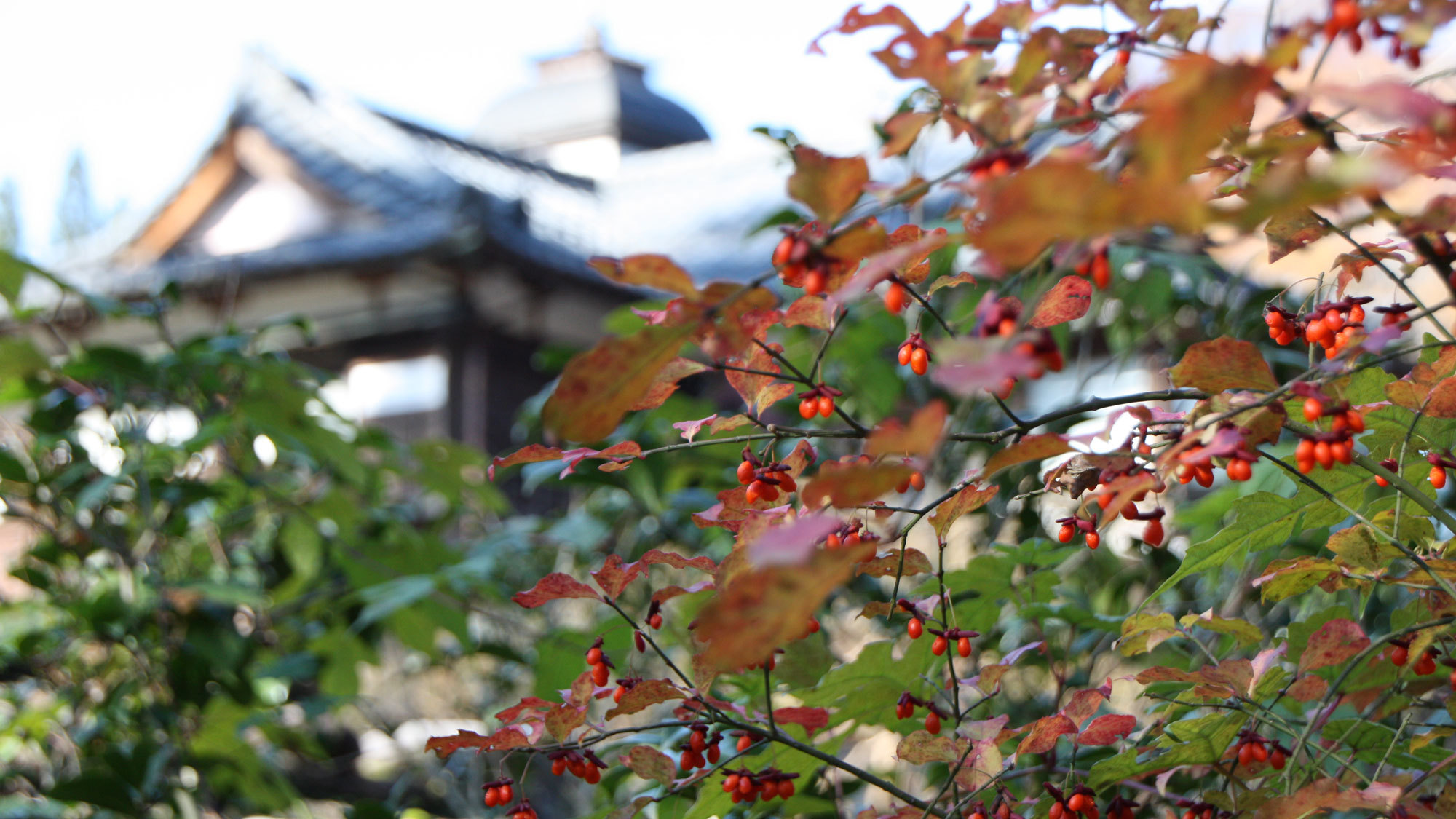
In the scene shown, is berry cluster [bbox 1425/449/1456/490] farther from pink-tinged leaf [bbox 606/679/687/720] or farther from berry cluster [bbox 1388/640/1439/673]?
pink-tinged leaf [bbox 606/679/687/720]

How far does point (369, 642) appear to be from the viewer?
7.82 ft

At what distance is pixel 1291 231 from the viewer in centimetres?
77

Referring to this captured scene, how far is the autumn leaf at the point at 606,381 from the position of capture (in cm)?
52

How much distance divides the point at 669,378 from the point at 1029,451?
241 millimetres

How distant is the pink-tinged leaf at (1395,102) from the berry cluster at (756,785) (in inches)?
21.6

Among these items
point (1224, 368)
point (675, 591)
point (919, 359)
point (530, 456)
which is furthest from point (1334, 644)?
point (530, 456)

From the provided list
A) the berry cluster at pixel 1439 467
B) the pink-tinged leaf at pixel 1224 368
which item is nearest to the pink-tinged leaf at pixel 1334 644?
the berry cluster at pixel 1439 467

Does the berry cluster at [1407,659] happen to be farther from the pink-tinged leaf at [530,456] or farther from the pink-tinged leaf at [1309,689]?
the pink-tinged leaf at [530,456]

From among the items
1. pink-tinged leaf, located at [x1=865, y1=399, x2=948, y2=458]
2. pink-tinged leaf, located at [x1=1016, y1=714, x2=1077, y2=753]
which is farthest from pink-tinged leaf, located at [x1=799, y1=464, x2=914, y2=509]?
pink-tinged leaf, located at [x1=1016, y1=714, x2=1077, y2=753]

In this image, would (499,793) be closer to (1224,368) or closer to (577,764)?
(577,764)

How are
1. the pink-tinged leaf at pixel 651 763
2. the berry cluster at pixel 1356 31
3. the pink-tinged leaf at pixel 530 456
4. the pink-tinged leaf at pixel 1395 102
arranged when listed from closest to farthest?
1. the pink-tinged leaf at pixel 1395 102
2. the berry cluster at pixel 1356 31
3. the pink-tinged leaf at pixel 530 456
4. the pink-tinged leaf at pixel 651 763

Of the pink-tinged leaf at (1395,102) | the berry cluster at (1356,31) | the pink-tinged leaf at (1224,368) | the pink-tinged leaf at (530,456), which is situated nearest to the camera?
the pink-tinged leaf at (1395,102)

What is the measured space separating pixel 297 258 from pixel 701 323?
600 centimetres

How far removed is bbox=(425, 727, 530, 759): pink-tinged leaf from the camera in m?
0.86
